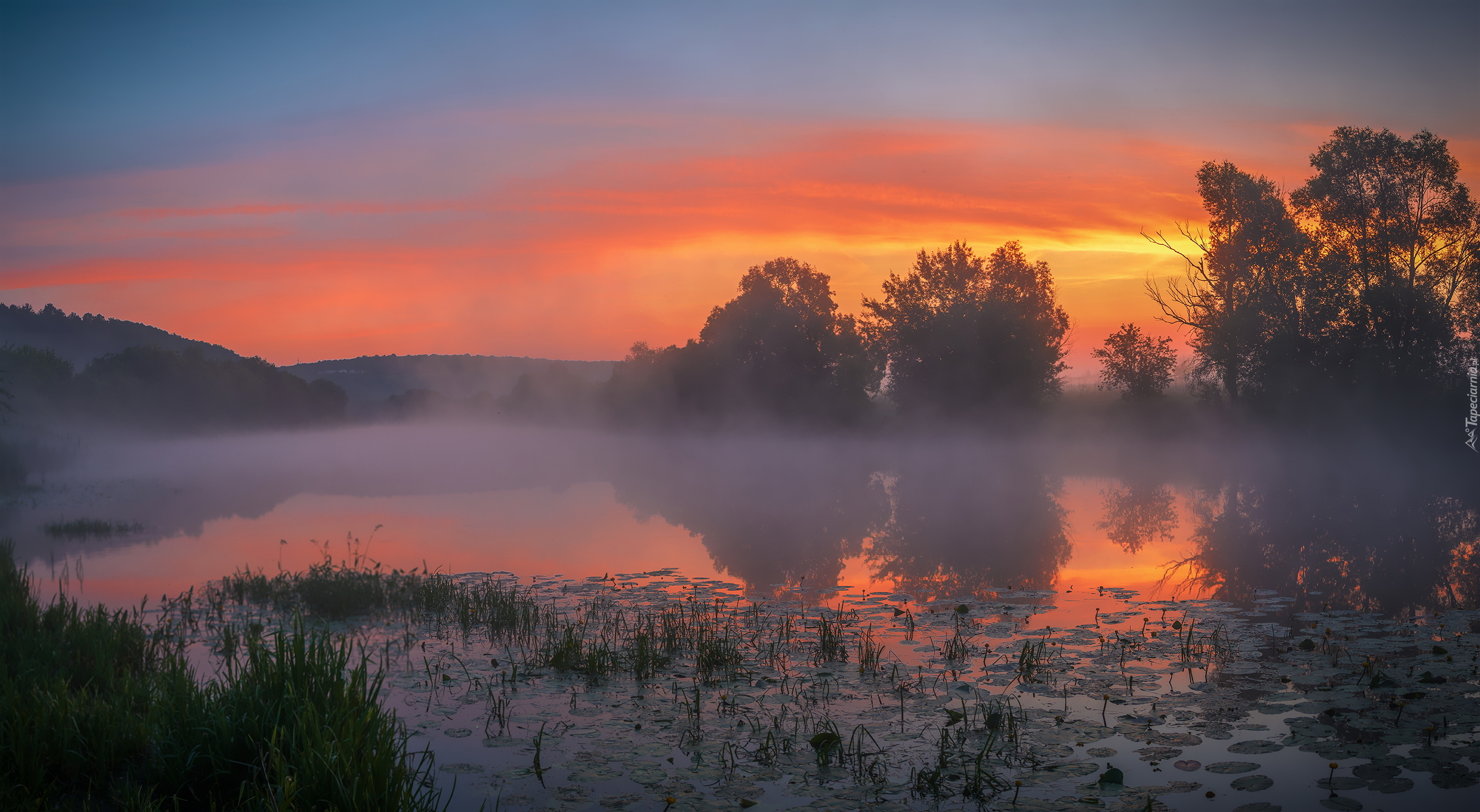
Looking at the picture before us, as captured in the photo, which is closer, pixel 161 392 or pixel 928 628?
pixel 928 628

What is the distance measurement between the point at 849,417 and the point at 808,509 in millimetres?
27241

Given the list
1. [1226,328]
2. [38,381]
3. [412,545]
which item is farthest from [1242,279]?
[38,381]

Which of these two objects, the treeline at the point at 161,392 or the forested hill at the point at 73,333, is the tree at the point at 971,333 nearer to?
the treeline at the point at 161,392

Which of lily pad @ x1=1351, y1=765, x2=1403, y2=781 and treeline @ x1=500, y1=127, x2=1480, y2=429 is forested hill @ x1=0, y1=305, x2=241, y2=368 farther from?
lily pad @ x1=1351, y1=765, x2=1403, y2=781

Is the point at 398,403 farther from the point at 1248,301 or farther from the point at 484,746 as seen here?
the point at 484,746

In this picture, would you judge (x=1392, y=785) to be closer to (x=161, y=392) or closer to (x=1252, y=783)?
(x=1252, y=783)

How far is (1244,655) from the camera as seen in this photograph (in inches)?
315

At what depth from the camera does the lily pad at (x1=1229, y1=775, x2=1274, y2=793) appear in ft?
16.6

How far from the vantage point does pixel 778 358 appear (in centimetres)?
4956

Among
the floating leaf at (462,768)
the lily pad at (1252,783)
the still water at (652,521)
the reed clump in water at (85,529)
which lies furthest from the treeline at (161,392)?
the lily pad at (1252,783)

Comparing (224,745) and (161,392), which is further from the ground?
(161,392)

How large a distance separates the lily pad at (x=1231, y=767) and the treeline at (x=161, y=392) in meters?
66.4

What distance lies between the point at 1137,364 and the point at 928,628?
33.9 m

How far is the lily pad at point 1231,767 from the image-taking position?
529 cm
